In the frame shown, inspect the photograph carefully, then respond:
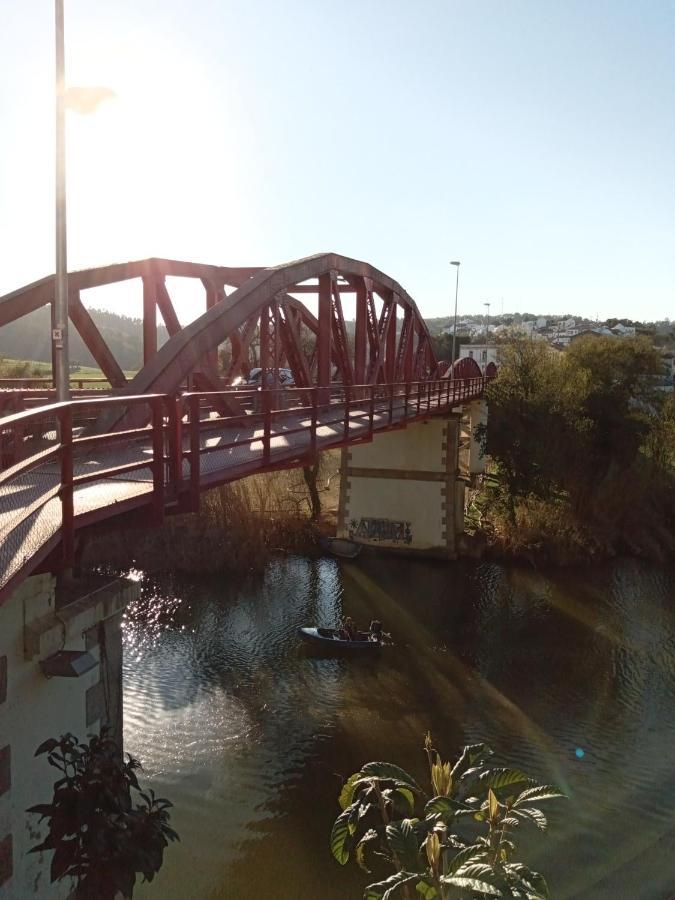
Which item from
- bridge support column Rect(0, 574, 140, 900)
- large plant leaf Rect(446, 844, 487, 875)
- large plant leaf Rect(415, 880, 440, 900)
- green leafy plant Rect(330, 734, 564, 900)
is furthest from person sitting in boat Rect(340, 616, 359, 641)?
large plant leaf Rect(446, 844, 487, 875)

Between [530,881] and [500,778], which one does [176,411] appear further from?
[530,881]

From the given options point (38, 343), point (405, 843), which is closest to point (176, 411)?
point (405, 843)

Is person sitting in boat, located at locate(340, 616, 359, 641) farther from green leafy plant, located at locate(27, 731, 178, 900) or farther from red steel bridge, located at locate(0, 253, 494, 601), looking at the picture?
green leafy plant, located at locate(27, 731, 178, 900)

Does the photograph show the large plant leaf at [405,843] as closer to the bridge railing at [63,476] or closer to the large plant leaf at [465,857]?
the large plant leaf at [465,857]

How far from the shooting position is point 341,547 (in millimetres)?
28125

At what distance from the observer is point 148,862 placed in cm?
498

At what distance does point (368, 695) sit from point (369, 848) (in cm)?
524

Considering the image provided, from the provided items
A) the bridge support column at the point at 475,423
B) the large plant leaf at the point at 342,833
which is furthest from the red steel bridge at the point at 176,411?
the bridge support column at the point at 475,423

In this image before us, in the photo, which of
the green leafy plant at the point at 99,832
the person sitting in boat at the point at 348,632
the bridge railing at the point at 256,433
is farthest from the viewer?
the person sitting in boat at the point at 348,632

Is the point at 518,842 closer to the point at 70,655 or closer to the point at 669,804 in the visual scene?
the point at 669,804

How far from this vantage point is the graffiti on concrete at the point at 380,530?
2930 centimetres

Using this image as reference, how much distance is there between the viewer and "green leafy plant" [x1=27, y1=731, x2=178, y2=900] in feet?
15.9

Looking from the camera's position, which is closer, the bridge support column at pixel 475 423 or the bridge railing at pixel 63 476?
the bridge railing at pixel 63 476

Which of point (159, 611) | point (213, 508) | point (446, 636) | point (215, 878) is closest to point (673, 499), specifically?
point (446, 636)
